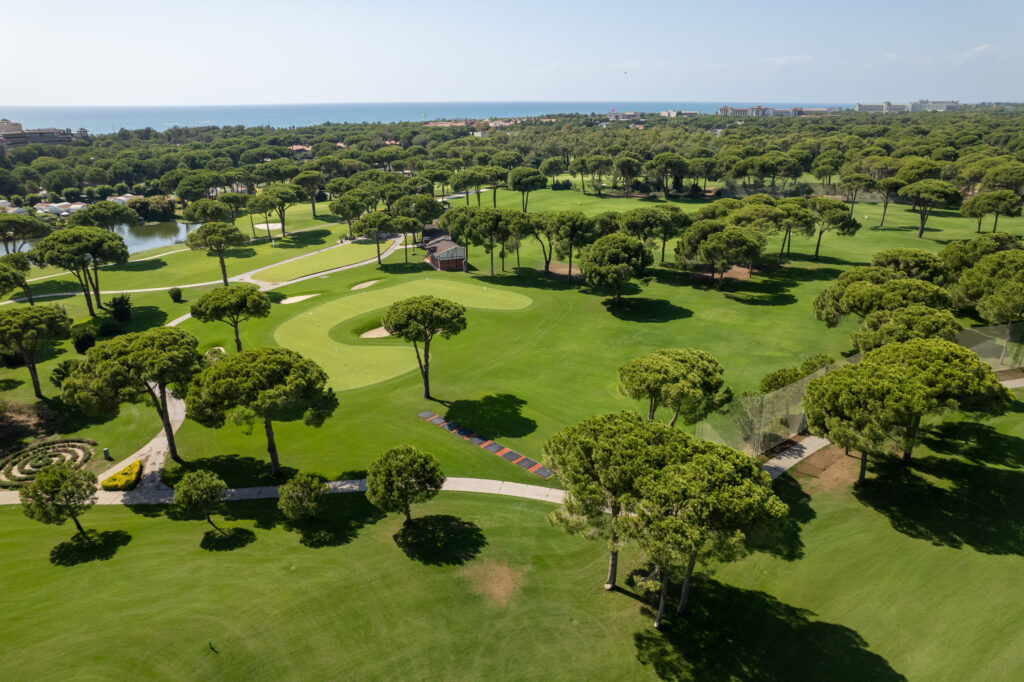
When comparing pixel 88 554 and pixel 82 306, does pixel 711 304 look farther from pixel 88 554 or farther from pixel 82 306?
pixel 82 306

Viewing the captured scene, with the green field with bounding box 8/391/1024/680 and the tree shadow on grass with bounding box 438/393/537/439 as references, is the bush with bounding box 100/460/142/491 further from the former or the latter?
the tree shadow on grass with bounding box 438/393/537/439

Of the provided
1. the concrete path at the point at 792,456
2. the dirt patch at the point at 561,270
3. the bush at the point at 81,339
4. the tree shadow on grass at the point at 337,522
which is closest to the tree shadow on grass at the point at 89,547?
the tree shadow on grass at the point at 337,522

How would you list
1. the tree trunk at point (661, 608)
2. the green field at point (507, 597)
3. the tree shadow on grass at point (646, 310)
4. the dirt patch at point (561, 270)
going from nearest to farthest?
the green field at point (507, 597), the tree trunk at point (661, 608), the tree shadow on grass at point (646, 310), the dirt patch at point (561, 270)

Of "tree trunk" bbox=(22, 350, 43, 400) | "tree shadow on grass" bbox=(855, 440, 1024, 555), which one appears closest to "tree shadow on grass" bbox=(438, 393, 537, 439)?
"tree shadow on grass" bbox=(855, 440, 1024, 555)

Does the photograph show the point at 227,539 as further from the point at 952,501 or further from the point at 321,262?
the point at 321,262

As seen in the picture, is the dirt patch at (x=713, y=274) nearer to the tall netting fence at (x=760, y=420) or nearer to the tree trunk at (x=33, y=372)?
the tall netting fence at (x=760, y=420)

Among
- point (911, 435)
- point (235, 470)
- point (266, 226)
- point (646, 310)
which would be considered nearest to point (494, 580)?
point (235, 470)
